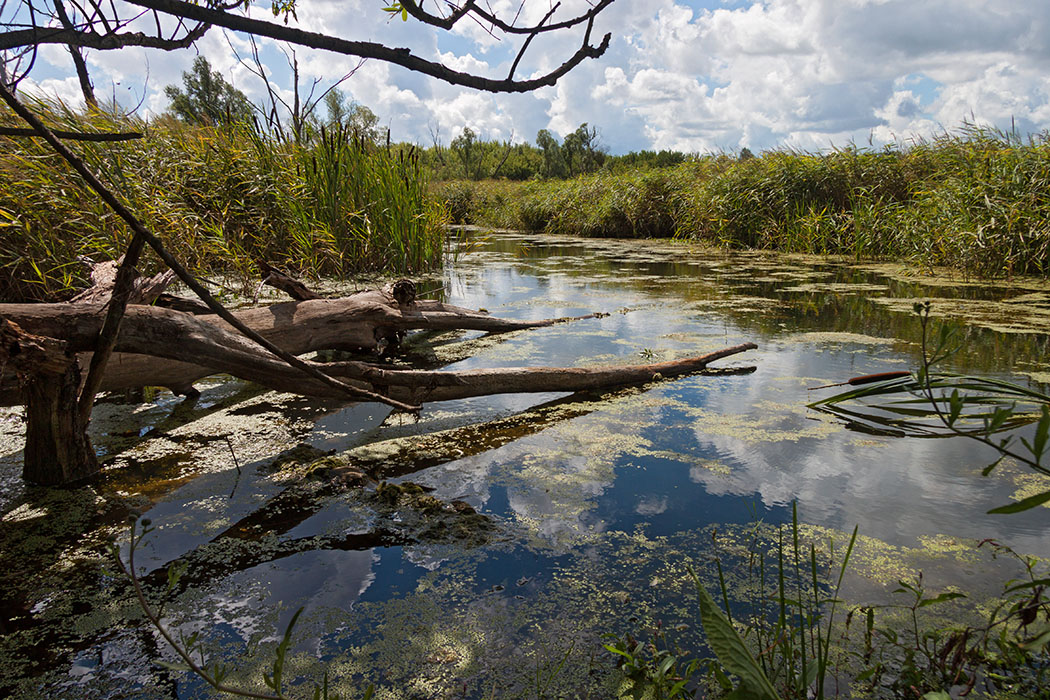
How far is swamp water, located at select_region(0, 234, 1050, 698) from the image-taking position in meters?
1.21

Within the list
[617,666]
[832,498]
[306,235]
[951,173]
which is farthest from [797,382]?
[951,173]

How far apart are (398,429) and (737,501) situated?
1298 millimetres

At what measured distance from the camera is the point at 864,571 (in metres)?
1.45

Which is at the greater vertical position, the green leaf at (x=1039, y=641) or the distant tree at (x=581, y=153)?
the distant tree at (x=581, y=153)

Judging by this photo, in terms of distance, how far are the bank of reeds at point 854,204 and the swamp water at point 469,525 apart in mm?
3083

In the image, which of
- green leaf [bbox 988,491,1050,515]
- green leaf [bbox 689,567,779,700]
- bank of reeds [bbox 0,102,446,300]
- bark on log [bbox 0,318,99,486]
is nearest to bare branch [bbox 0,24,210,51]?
bark on log [bbox 0,318,99,486]

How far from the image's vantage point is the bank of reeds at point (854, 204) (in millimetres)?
5652

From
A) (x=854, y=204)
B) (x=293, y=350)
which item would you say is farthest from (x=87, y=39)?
(x=854, y=204)

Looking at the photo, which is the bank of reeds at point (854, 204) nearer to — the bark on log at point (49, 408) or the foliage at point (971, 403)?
the foliage at point (971, 403)

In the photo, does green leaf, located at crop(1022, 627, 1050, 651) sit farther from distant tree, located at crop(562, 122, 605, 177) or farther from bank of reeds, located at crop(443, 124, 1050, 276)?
distant tree, located at crop(562, 122, 605, 177)

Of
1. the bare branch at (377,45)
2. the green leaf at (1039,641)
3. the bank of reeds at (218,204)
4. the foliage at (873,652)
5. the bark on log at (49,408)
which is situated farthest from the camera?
the bank of reeds at (218,204)

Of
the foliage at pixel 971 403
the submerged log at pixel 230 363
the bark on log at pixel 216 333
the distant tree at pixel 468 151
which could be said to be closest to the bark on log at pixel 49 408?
the submerged log at pixel 230 363

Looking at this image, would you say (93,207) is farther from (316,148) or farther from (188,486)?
(188,486)

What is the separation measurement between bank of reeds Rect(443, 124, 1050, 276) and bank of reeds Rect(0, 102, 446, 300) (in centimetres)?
505
